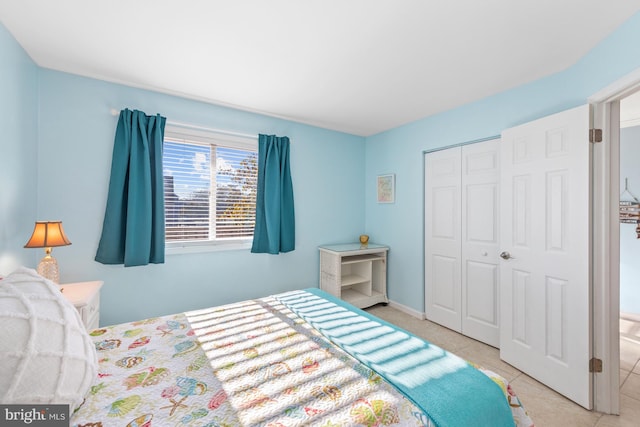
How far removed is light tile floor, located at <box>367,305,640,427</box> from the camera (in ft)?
5.54

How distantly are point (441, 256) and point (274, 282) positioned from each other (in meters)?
2.02

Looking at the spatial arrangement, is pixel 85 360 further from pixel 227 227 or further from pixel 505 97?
pixel 505 97

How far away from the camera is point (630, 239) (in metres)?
3.22

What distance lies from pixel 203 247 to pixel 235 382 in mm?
1983

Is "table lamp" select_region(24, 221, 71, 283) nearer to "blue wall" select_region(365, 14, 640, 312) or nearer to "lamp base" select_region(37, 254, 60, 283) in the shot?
"lamp base" select_region(37, 254, 60, 283)

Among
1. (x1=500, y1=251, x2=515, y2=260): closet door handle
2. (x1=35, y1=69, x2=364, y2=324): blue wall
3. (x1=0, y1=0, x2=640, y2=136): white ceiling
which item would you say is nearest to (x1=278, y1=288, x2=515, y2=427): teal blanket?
(x1=500, y1=251, x2=515, y2=260): closet door handle

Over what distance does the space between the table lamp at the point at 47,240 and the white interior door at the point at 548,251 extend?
3466 millimetres

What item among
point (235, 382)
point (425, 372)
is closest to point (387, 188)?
point (425, 372)

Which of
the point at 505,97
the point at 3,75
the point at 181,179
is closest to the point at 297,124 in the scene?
the point at 181,179

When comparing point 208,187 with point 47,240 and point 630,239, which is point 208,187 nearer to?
point 47,240

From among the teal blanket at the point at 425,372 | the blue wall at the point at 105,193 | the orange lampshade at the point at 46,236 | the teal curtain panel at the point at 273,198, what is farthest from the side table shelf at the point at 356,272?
the orange lampshade at the point at 46,236

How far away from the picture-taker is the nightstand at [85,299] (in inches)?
67.9

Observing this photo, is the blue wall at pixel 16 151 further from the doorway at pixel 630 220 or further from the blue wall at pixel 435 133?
the doorway at pixel 630 220

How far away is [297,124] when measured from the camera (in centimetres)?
338
